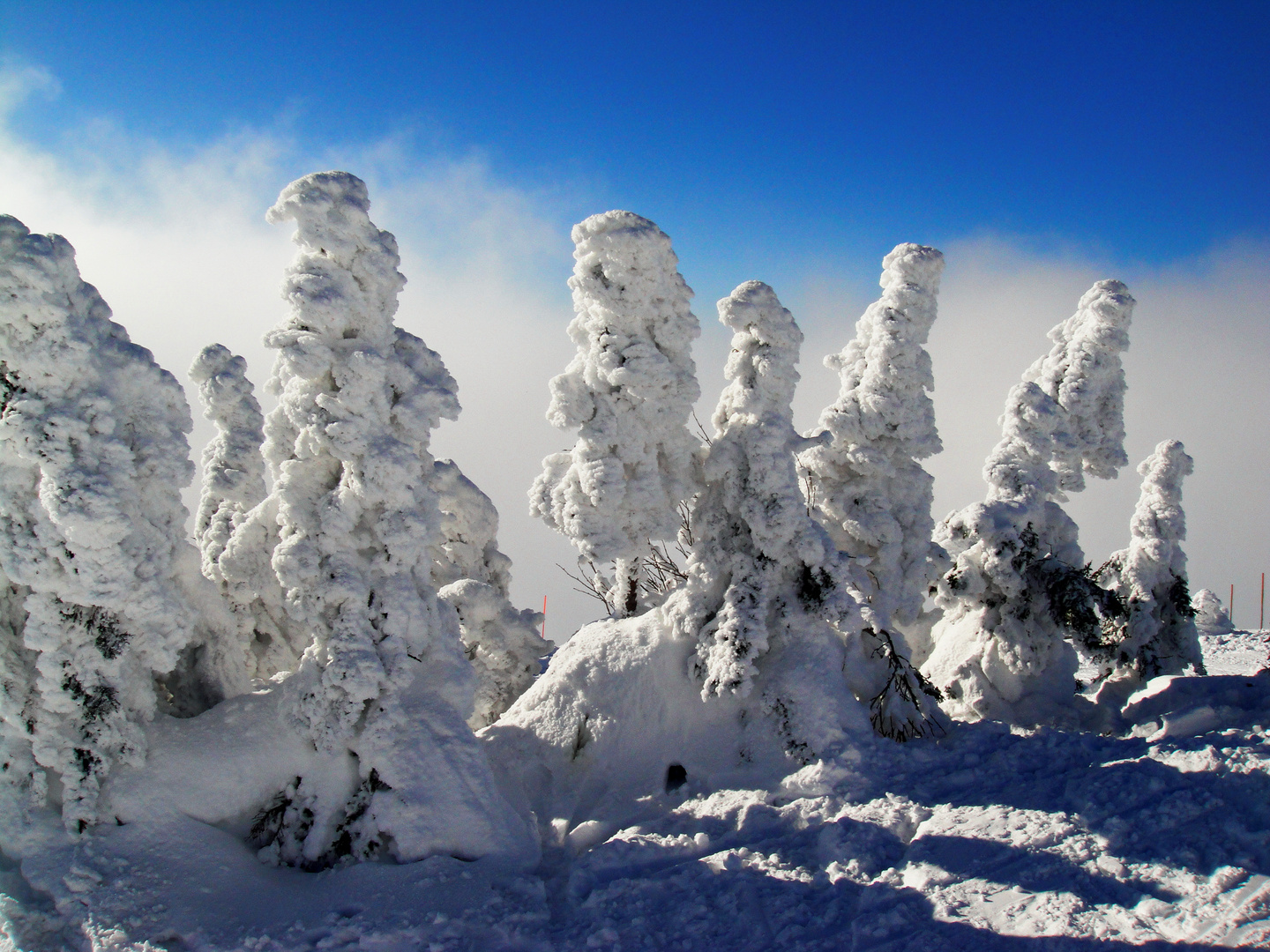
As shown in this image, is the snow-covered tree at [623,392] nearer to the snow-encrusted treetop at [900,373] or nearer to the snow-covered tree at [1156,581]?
the snow-encrusted treetop at [900,373]

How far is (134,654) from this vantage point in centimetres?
1112

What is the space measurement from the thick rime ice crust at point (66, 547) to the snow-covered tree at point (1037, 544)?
15.9 m

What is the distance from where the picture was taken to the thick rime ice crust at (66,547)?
10.1m

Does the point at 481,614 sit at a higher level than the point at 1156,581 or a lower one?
higher

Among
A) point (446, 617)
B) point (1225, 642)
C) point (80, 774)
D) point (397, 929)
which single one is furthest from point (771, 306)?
point (1225, 642)

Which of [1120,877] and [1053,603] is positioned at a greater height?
[1053,603]

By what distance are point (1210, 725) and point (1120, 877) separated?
5252 mm

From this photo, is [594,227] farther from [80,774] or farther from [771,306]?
[80,774]

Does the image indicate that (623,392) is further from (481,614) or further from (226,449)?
(226,449)

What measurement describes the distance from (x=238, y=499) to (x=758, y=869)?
11.9m

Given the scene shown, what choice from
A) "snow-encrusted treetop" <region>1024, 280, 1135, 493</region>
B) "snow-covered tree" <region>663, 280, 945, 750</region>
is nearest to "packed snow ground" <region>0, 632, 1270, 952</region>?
"snow-covered tree" <region>663, 280, 945, 750</region>

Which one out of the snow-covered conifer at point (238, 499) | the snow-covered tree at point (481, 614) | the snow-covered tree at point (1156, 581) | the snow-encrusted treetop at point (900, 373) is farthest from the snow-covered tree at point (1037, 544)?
the snow-covered conifer at point (238, 499)

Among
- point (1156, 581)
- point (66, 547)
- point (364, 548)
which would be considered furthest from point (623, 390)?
point (1156, 581)

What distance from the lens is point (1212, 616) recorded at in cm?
3375
